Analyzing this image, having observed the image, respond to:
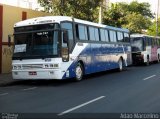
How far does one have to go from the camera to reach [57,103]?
472 inches

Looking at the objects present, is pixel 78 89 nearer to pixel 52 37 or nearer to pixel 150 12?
pixel 52 37

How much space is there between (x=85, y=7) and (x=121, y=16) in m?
10.7

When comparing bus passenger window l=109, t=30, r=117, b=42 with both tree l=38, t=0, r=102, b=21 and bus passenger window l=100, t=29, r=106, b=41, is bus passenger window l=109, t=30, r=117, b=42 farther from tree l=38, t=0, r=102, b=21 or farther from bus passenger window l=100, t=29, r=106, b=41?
tree l=38, t=0, r=102, b=21

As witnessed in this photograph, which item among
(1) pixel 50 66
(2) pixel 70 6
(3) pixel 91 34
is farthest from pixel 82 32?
(2) pixel 70 6

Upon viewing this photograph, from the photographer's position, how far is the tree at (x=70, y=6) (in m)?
27.2

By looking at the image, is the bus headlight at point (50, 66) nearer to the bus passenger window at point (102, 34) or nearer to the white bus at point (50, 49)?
the white bus at point (50, 49)

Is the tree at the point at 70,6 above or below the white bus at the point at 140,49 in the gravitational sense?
above

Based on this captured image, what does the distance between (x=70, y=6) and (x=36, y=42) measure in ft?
33.4

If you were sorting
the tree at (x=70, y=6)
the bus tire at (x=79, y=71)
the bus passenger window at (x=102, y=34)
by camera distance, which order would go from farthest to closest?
the tree at (x=70, y=6)
the bus passenger window at (x=102, y=34)
the bus tire at (x=79, y=71)

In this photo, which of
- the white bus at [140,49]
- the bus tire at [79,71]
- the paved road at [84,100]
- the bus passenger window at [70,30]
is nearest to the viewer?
the paved road at [84,100]

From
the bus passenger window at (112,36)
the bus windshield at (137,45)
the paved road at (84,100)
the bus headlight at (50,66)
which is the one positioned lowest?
the paved road at (84,100)

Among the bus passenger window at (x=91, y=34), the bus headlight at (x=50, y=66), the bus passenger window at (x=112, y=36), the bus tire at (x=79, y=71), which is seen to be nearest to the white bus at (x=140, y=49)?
the bus passenger window at (x=112, y=36)

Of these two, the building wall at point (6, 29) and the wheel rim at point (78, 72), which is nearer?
the wheel rim at point (78, 72)

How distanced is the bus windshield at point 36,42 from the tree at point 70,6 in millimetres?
9010
